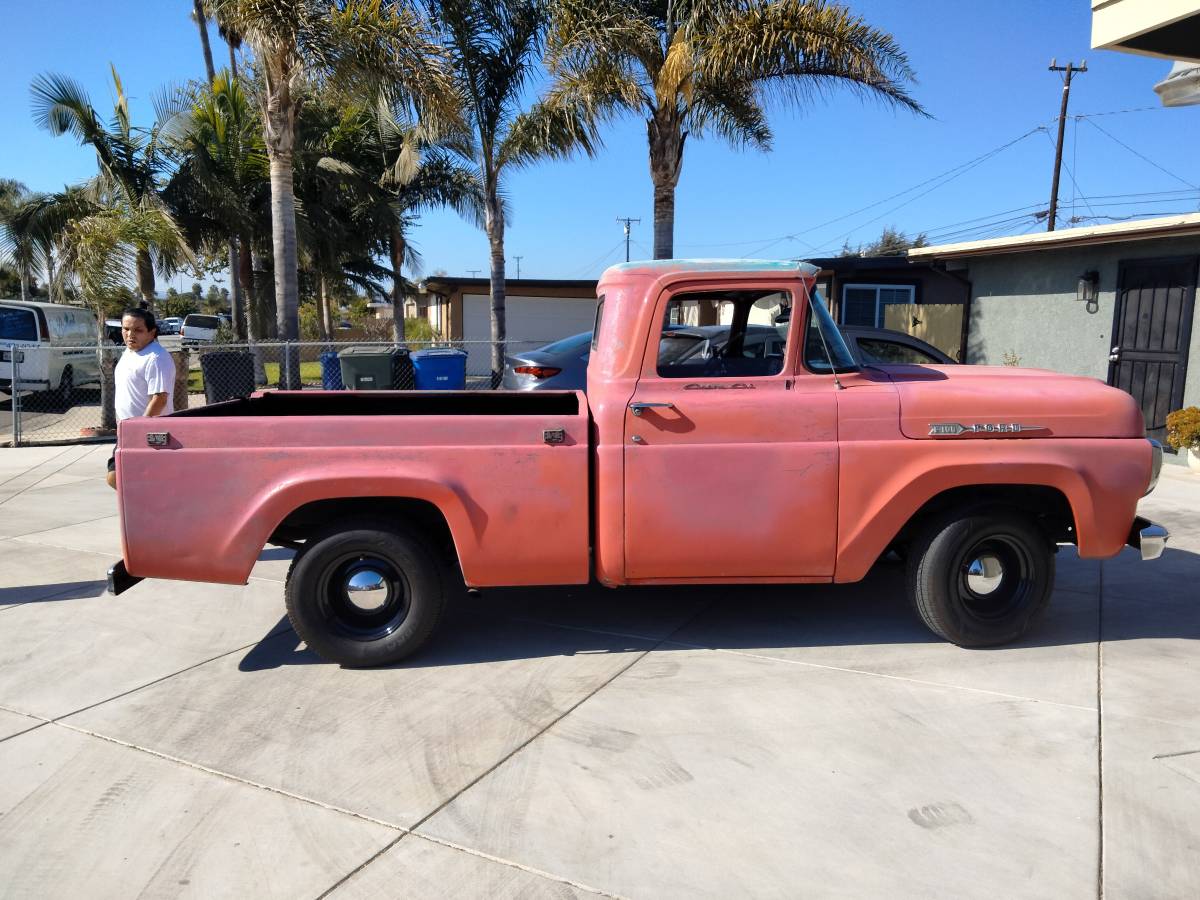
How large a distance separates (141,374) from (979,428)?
5.01 metres

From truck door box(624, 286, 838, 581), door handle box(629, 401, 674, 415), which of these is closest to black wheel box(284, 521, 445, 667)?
truck door box(624, 286, 838, 581)

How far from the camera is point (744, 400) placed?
4.38 meters

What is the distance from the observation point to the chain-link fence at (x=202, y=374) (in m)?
12.2

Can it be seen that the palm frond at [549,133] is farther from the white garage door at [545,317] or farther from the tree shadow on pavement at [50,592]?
the white garage door at [545,317]

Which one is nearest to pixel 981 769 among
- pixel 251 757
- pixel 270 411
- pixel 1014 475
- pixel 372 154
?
pixel 1014 475

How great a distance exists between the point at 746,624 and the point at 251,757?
9.07ft

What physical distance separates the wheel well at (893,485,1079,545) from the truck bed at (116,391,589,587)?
6.00 feet

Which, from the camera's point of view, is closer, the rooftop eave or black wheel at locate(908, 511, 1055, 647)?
black wheel at locate(908, 511, 1055, 647)

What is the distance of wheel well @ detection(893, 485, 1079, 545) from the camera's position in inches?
180

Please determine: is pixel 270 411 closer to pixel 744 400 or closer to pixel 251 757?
pixel 251 757

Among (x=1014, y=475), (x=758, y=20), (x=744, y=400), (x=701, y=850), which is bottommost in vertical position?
(x=701, y=850)

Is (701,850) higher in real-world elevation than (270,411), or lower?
lower

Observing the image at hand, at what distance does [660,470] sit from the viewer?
434 centimetres

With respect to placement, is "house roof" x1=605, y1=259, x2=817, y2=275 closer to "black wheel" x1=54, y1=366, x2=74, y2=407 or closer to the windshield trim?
the windshield trim
